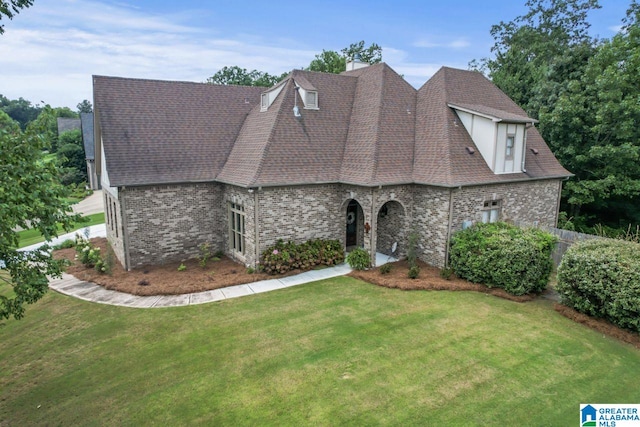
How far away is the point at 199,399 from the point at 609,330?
10.3 m

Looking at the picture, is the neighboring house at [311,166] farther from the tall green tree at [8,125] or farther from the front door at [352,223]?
the tall green tree at [8,125]

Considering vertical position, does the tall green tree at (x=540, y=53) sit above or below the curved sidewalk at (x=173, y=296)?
above

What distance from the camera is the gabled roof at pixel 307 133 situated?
14578 millimetres

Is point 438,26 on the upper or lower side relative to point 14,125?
upper

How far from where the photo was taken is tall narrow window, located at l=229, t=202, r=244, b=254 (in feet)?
49.5

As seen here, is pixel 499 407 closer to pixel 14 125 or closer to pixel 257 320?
pixel 257 320

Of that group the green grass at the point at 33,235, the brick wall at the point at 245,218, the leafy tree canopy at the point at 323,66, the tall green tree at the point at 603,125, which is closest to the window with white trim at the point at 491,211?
the tall green tree at the point at 603,125

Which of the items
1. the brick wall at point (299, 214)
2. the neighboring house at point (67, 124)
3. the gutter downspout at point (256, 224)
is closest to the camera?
the gutter downspout at point (256, 224)

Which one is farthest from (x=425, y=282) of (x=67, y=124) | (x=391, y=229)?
(x=67, y=124)

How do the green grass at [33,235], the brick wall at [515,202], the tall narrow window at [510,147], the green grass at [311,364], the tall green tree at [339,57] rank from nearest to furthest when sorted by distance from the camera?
1. the green grass at [311,364]
2. the brick wall at [515,202]
3. the tall narrow window at [510,147]
4. the green grass at [33,235]
5. the tall green tree at [339,57]

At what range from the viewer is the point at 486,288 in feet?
41.2

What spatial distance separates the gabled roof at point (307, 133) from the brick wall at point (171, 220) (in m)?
0.58

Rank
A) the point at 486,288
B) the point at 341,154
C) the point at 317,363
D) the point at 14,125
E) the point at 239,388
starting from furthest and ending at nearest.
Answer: the point at 341,154 < the point at 486,288 < the point at 317,363 < the point at 239,388 < the point at 14,125

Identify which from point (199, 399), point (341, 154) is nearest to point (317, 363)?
point (199, 399)
